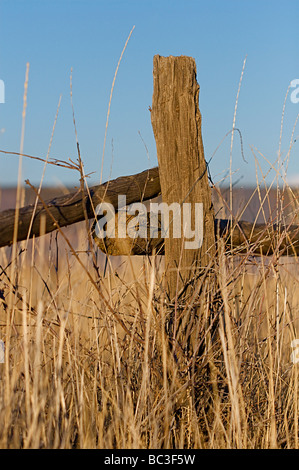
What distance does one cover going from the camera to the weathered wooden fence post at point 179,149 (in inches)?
90.4

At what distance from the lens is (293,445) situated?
2.21 metres

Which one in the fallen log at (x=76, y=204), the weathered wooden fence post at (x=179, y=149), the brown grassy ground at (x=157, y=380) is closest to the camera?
the brown grassy ground at (x=157, y=380)

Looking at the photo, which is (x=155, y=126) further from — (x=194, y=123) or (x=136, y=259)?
(x=136, y=259)

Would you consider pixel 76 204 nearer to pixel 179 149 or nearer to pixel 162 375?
pixel 179 149

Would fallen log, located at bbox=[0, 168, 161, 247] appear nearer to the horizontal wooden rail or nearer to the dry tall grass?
the horizontal wooden rail

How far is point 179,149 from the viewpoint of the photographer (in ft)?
7.55

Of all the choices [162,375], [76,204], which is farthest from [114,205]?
[162,375]

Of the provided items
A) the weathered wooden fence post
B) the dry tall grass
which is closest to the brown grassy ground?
the dry tall grass

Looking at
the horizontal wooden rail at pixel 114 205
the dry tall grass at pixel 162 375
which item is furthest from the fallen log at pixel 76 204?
the dry tall grass at pixel 162 375

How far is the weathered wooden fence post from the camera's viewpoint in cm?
229

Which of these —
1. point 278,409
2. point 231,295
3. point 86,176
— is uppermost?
point 86,176

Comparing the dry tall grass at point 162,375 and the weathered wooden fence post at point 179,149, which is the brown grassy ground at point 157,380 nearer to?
the dry tall grass at point 162,375
